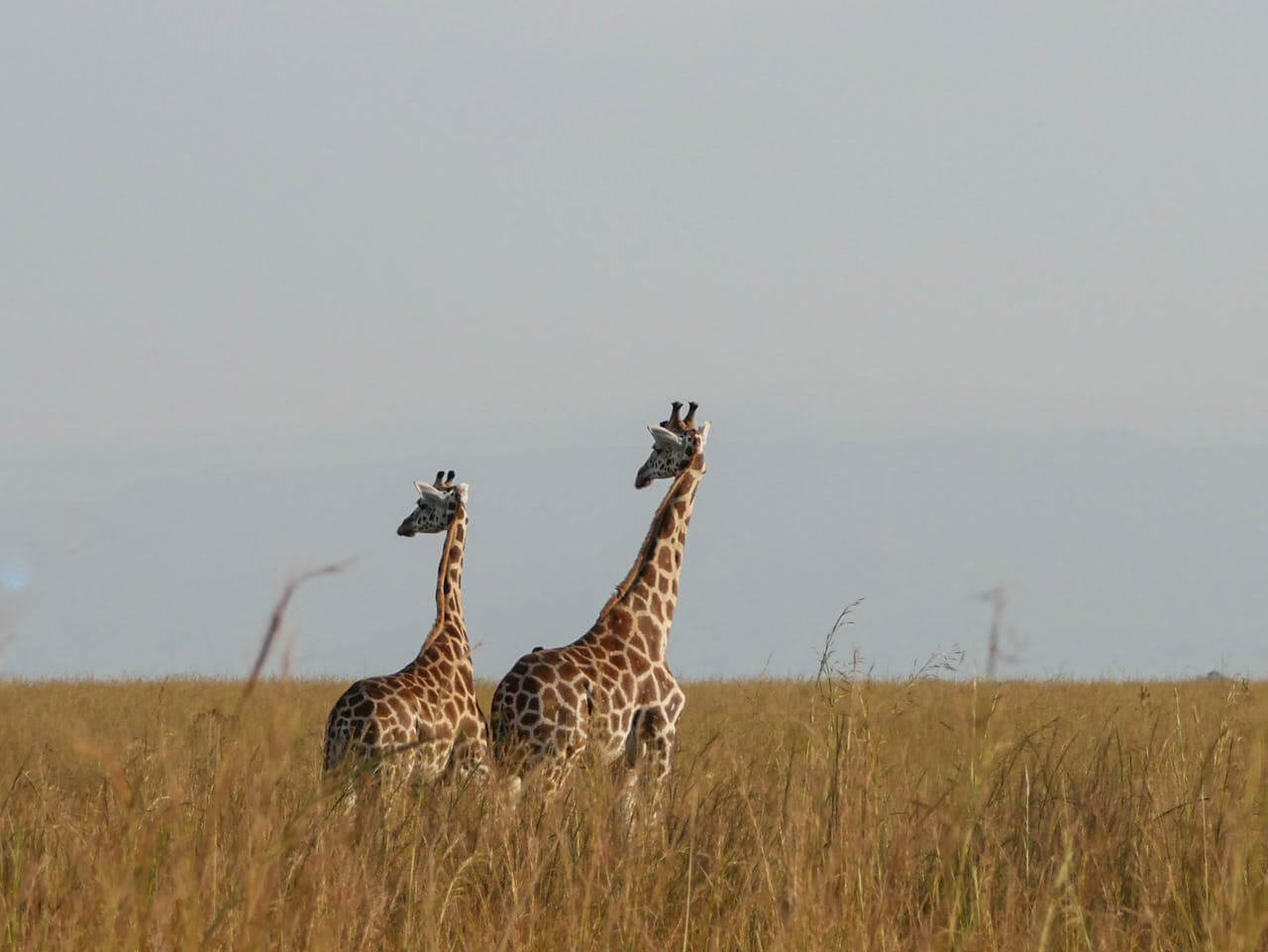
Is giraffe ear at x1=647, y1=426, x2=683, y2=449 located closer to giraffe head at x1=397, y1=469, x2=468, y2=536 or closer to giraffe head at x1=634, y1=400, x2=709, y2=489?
giraffe head at x1=634, y1=400, x2=709, y2=489

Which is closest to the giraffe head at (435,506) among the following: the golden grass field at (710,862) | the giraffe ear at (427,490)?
the giraffe ear at (427,490)

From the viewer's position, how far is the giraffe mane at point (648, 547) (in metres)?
8.14

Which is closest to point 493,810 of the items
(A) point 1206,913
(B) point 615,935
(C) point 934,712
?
(B) point 615,935

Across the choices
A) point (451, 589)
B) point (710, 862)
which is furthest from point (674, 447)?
point (710, 862)

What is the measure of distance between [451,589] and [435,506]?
2.03 feet

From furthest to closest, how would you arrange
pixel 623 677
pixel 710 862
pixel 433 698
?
pixel 433 698
pixel 623 677
pixel 710 862

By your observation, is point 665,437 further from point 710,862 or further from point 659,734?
point 710,862

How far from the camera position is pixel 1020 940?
13.9 ft

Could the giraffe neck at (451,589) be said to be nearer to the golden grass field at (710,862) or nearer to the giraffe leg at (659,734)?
the giraffe leg at (659,734)

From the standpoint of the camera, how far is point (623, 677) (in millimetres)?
7633

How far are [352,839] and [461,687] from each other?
9.11ft

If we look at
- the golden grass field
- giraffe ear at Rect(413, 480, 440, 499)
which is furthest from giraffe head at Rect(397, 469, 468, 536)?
the golden grass field

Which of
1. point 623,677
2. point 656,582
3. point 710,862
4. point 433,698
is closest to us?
point 710,862

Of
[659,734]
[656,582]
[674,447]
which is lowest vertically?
[659,734]
